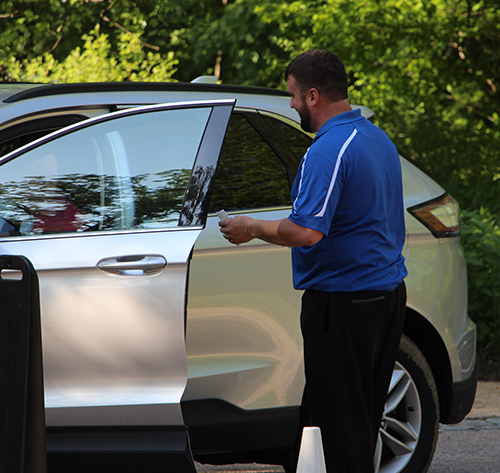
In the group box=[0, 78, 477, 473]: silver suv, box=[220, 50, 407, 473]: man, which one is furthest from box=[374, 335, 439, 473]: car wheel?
box=[220, 50, 407, 473]: man

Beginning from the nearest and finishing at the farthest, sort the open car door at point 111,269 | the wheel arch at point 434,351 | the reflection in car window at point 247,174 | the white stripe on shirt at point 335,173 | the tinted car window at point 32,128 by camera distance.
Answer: the white stripe on shirt at point 335,173 → the open car door at point 111,269 → the tinted car window at point 32,128 → the reflection in car window at point 247,174 → the wheel arch at point 434,351

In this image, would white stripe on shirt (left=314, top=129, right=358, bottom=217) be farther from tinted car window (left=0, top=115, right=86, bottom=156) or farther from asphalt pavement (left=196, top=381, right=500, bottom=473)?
asphalt pavement (left=196, top=381, right=500, bottom=473)

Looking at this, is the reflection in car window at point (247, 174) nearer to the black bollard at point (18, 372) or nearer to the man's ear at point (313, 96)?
the man's ear at point (313, 96)

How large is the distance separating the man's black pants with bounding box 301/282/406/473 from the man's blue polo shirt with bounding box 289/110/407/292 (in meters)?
0.06

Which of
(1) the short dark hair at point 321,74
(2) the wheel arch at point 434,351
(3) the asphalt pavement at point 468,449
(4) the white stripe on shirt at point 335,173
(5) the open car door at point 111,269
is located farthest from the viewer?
(3) the asphalt pavement at point 468,449

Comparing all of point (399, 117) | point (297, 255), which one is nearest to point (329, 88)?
point (297, 255)

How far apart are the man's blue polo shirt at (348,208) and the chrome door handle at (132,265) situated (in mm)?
511

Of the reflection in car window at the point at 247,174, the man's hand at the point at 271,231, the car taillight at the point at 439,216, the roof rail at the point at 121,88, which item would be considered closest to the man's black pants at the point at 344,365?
the man's hand at the point at 271,231

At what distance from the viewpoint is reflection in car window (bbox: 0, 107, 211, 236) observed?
8.84ft

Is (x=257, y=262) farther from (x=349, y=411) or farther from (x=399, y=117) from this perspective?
(x=399, y=117)

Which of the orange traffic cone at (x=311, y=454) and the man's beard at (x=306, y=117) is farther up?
the man's beard at (x=306, y=117)

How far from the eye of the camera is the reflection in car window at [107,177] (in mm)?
2695

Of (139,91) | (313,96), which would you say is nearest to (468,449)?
(313,96)

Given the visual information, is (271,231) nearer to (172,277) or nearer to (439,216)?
(172,277)
